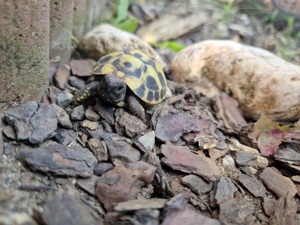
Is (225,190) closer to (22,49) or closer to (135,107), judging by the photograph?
(135,107)

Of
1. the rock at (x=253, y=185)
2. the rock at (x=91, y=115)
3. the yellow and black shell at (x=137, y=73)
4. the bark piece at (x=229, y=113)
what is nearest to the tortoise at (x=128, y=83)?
the yellow and black shell at (x=137, y=73)

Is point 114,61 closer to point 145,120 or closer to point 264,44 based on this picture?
point 145,120

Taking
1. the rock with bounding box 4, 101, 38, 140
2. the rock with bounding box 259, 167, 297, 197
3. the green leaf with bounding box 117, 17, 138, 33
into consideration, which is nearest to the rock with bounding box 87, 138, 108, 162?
the rock with bounding box 4, 101, 38, 140

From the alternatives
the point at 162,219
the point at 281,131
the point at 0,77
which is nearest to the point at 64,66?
the point at 0,77

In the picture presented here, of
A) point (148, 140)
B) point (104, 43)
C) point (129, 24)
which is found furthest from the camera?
point (129, 24)

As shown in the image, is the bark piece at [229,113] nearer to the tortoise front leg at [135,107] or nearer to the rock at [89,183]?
the tortoise front leg at [135,107]

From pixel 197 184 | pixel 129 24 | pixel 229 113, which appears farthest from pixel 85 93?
pixel 129 24
